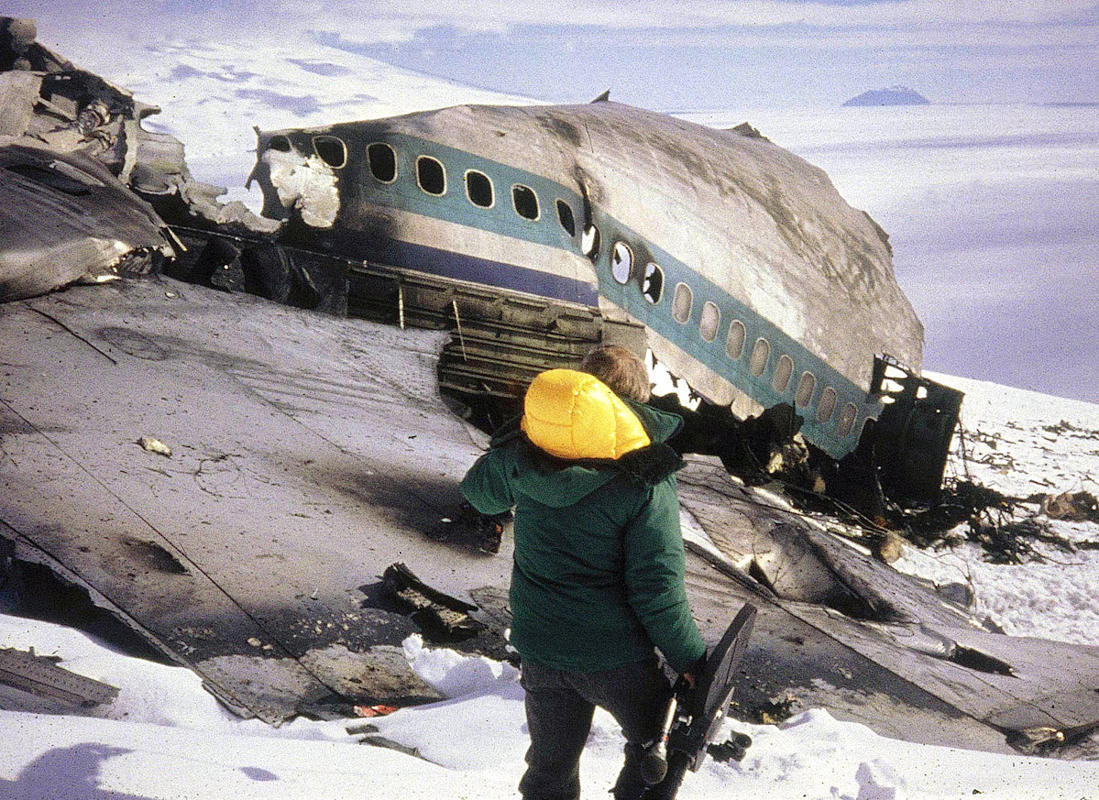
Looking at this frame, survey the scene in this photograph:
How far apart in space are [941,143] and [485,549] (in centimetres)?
12501

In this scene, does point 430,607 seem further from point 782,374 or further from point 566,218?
point 782,374

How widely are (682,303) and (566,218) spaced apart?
112 inches

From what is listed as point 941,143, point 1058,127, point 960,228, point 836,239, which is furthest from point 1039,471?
point 1058,127

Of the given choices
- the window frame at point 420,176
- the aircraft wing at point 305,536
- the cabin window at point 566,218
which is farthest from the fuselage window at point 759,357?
the aircraft wing at point 305,536

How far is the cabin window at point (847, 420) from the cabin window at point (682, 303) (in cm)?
507

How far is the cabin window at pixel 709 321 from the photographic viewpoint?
17.5m

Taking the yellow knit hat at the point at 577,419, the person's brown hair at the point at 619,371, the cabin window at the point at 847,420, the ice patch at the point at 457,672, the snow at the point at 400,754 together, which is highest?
the person's brown hair at the point at 619,371

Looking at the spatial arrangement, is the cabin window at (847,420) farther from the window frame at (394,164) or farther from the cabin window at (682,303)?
the window frame at (394,164)

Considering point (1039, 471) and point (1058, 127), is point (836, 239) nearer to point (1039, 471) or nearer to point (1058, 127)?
point (1039, 471)

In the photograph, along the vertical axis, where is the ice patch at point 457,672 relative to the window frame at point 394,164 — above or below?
below

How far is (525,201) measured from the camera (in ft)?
52.1

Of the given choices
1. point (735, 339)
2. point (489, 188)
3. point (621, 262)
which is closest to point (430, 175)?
point (489, 188)

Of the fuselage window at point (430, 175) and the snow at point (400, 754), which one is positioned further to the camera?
the fuselage window at point (430, 175)

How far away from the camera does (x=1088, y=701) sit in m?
7.56
